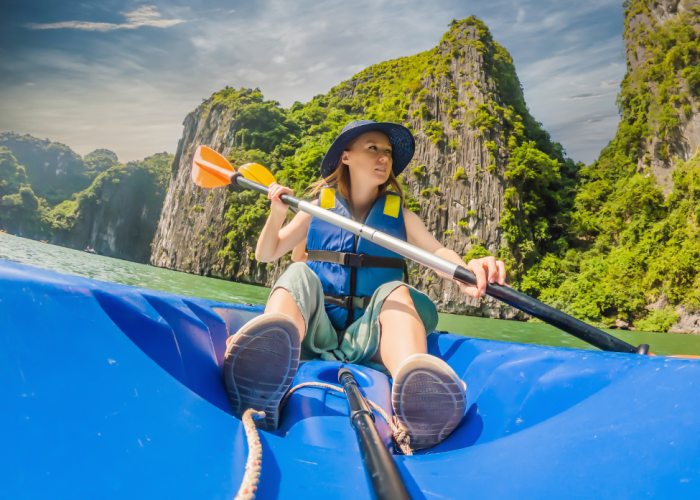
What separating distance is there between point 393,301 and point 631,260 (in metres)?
15.0

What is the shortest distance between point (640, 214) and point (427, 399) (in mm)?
16390

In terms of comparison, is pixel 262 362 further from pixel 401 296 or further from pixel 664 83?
pixel 664 83

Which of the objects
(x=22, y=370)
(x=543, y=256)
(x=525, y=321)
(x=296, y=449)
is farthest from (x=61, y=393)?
(x=543, y=256)

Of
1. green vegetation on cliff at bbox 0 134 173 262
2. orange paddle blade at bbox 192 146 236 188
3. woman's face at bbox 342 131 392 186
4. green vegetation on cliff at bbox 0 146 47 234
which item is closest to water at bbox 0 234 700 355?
orange paddle blade at bbox 192 146 236 188

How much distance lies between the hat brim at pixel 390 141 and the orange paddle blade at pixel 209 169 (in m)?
0.82

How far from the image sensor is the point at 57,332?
480mm

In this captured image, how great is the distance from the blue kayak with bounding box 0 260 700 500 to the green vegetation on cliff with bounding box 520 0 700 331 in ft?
43.9

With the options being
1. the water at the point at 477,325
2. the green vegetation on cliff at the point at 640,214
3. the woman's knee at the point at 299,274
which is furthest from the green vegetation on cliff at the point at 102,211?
the woman's knee at the point at 299,274

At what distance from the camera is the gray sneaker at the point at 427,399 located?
2.51ft

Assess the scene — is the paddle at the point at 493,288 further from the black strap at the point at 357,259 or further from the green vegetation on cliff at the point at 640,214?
the green vegetation on cliff at the point at 640,214

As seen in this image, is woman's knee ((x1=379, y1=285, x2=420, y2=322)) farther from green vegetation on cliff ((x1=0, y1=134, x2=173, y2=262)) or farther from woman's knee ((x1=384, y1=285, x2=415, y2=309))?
green vegetation on cliff ((x1=0, y1=134, x2=173, y2=262))

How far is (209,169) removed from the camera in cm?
231

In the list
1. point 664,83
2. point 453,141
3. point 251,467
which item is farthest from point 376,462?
point 664,83

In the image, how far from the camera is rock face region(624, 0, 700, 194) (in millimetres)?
13203
